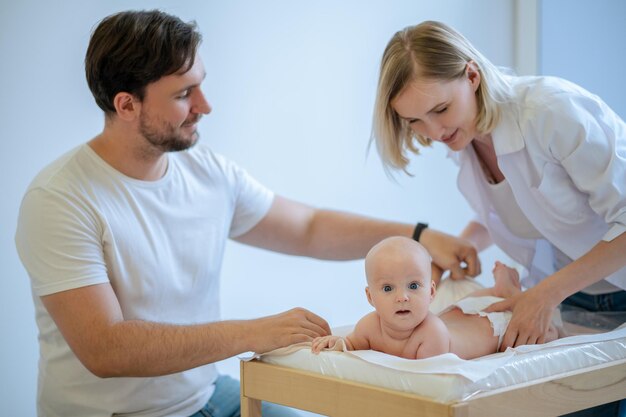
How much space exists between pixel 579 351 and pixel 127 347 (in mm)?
875

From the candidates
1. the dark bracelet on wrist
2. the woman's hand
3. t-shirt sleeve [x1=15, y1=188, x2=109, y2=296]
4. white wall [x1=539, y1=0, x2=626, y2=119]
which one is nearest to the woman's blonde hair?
the dark bracelet on wrist

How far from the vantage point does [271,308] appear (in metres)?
2.73

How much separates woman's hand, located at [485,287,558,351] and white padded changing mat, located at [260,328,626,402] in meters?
0.09

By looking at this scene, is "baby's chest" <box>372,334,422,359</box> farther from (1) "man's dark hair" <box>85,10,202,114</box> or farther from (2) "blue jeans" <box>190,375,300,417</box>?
(1) "man's dark hair" <box>85,10,202,114</box>

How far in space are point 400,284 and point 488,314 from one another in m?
0.31

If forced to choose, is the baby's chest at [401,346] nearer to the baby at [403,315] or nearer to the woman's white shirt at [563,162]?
the baby at [403,315]

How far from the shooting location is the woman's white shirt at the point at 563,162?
5.48 ft

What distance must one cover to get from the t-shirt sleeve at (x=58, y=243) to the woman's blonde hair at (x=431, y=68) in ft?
2.29

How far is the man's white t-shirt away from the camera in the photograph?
1.72m

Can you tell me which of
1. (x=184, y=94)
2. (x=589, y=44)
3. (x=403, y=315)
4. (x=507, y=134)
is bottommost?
(x=403, y=315)

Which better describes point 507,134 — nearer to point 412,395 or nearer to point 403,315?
point 403,315

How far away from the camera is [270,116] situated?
106 inches

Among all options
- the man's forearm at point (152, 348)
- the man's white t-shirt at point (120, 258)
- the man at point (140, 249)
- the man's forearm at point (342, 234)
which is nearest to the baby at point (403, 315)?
the man at point (140, 249)

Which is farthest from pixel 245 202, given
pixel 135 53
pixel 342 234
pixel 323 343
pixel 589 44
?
pixel 589 44
